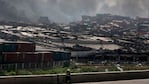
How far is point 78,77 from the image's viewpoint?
49.3 feet

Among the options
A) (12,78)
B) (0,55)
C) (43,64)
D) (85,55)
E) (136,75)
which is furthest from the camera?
(85,55)

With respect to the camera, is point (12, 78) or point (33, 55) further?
point (33, 55)

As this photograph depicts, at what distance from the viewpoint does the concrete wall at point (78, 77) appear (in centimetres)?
1308

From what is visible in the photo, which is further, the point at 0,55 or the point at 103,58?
the point at 103,58

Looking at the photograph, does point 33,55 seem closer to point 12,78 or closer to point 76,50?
point 76,50

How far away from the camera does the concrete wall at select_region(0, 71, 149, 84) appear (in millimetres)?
13078

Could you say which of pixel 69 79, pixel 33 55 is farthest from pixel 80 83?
pixel 33 55

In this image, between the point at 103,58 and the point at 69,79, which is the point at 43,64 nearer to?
the point at 103,58

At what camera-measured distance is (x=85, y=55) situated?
69.8 m

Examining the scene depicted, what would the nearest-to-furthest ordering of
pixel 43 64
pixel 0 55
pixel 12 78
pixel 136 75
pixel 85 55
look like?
pixel 12 78 < pixel 136 75 < pixel 0 55 < pixel 43 64 < pixel 85 55

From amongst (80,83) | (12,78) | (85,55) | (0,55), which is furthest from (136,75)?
(85,55)

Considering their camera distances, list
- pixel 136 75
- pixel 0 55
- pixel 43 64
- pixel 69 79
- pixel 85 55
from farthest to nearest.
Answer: pixel 85 55, pixel 43 64, pixel 0 55, pixel 136 75, pixel 69 79

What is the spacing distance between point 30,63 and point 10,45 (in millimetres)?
5049

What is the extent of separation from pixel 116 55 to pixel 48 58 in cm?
2432
